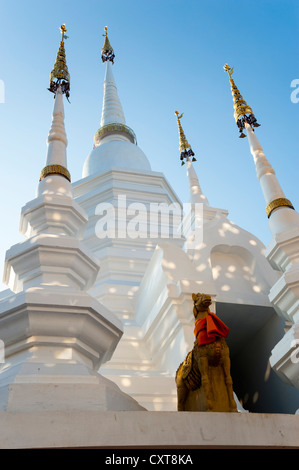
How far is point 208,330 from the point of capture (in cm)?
432

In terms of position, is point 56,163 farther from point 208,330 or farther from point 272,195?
point 208,330

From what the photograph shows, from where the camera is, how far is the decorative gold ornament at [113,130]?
1624 cm

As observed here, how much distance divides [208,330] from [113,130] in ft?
42.1

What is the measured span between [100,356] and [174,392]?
152 cm

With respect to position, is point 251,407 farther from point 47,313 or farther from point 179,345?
point 47,313

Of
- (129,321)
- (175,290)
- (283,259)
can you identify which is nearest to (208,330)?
(175,290)

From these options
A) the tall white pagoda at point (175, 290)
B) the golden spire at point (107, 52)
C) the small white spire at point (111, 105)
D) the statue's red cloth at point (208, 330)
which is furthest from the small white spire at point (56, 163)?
the golden spire at point (107, 52)

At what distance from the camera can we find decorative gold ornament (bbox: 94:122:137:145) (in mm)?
16244

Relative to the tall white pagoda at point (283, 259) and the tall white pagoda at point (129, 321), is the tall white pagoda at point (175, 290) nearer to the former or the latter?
the tall white pagoda at point (129, 321)

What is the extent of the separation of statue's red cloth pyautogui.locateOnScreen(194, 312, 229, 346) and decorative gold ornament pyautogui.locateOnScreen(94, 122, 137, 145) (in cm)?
1268

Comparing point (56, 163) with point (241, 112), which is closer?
point (56, 163)

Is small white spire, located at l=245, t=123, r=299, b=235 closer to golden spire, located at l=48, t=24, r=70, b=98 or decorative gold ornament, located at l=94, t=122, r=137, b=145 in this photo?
golden spire, located at l=48, t=24, r=70, b=98

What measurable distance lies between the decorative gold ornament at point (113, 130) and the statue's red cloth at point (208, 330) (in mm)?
12684

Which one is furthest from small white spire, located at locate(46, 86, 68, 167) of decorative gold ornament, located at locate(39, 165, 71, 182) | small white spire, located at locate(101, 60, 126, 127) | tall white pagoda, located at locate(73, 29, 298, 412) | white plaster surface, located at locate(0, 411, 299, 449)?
small white spire, located at locate(101, 60, 126, 127)
